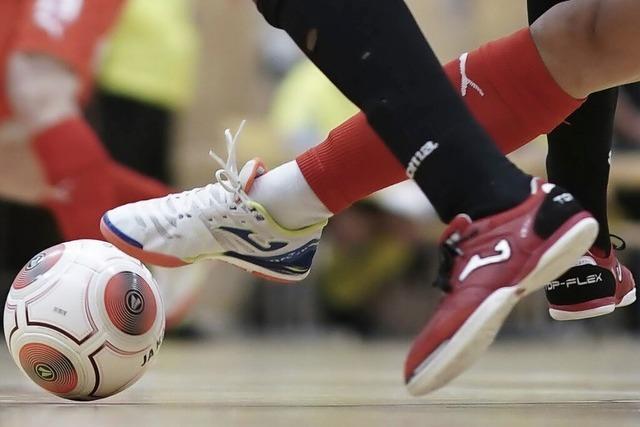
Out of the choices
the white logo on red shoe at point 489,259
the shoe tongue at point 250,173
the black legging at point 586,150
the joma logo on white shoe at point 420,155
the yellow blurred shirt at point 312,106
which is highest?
the joma logo on white shoe at point 420,155

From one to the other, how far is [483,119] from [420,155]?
0.38m

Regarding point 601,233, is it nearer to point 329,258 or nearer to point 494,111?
point 494,111

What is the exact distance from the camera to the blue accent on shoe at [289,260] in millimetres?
1847

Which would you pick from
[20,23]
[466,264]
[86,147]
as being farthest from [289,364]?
[466,264]

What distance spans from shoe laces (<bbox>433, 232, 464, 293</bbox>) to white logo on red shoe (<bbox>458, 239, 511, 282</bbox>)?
0.02 meters

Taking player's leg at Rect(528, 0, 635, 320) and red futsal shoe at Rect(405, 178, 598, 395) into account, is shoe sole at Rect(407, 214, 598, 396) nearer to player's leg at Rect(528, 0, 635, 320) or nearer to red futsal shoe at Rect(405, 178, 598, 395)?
red futsal shoe at Rect(405, 178, 598, 395)

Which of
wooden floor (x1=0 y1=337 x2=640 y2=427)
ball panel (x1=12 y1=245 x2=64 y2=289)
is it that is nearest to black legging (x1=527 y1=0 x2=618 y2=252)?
wooden floor (x1=0 y1=337 x2=640 y2=427)

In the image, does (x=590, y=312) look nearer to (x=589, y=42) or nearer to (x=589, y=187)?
(x=589, y=187)

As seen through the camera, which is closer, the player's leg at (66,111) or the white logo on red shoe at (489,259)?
the white logo on red shoe at (489,259)

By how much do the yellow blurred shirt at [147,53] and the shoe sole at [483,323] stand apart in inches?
129

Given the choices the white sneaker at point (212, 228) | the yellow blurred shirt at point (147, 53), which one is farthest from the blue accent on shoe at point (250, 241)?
the yellow blurred shirt at point (147, 53)

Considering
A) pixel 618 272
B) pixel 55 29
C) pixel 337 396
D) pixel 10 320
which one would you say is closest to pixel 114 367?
pixel 10 320

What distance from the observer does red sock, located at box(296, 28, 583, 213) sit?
174 cm

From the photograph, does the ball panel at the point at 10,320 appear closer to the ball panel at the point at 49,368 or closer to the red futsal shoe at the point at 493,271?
the ball panel at the point at 49,368
